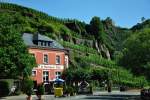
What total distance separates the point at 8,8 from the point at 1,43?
193 feet

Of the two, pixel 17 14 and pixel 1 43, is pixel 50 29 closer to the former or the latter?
pixel 17 14

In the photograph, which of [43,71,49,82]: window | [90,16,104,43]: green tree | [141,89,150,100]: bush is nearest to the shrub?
[43,71,49,82]: window

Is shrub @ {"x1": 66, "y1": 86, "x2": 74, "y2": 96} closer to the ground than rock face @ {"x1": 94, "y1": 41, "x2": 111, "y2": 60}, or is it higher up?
closer to the ground

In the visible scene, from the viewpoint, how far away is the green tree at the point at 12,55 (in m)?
49.5

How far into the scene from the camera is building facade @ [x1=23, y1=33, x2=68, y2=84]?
6875 cm

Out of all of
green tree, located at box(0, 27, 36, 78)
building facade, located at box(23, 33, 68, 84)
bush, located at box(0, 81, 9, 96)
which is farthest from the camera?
building facade, located at box(23, 33, 68, 84)

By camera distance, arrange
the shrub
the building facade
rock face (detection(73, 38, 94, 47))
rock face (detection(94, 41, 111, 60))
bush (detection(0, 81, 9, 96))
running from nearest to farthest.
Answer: bush (detection(0, 81, 9, 96)), the shrub, the building facade, rock face (detection(73, 38, 94, 47)), rock face (detection(94, 41, 111, 60))

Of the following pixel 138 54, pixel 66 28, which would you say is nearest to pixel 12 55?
pixel 138 54

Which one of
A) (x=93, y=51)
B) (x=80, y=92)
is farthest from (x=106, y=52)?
(x=80, y=92)

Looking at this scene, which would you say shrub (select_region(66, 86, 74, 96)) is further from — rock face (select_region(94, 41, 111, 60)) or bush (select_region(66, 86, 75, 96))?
rock face (select_region(94, 41, 111, 60))

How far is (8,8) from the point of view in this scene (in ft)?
355

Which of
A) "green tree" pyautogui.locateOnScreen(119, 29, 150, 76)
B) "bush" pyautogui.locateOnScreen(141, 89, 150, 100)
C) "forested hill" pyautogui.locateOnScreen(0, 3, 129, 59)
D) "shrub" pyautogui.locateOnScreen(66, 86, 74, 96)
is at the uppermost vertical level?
"forested hill" pyautogui.locateOnScreen(0, 3, 129, 59)

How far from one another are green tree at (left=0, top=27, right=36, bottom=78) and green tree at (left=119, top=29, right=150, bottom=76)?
43.5ft

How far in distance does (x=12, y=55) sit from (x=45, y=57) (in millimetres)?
20681
